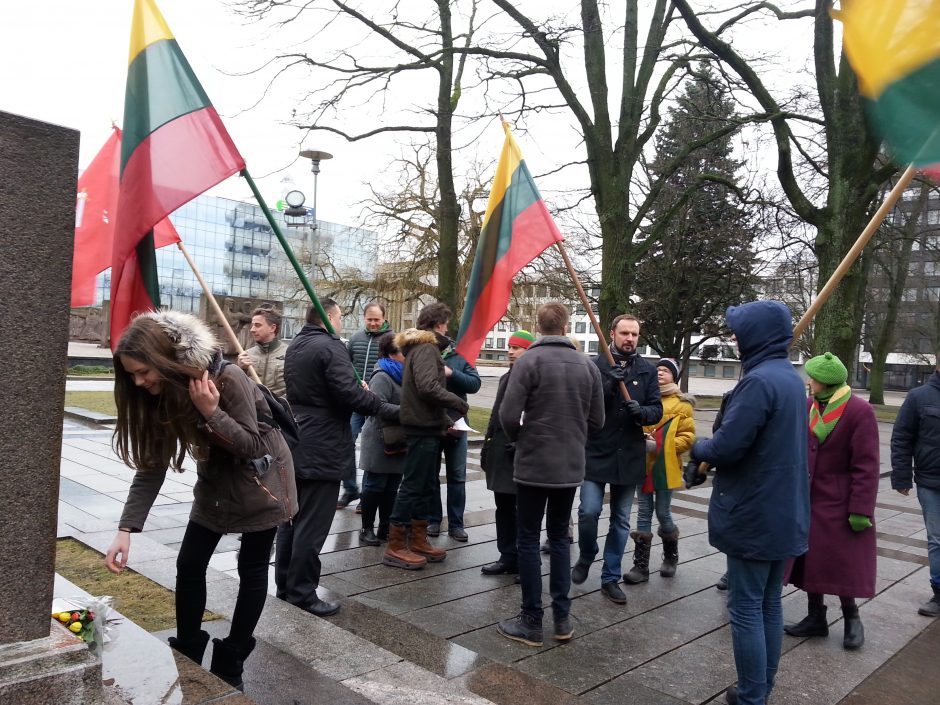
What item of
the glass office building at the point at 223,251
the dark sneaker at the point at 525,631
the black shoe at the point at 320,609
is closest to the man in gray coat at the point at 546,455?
the dark sneaker at the point at 525,631

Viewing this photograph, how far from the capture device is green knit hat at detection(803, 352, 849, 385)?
4695mm

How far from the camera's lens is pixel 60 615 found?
301 centimetres

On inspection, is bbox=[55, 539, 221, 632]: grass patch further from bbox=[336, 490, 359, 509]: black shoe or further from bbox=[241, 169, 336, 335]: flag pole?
bbox=[336, 490, 359, 509]: black shoe

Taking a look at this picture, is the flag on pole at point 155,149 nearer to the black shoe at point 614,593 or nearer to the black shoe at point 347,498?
the black shoe at point 614,593

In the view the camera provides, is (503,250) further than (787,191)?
No

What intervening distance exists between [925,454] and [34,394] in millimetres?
5846

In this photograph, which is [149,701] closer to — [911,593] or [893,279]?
[911,593]

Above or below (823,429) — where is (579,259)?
above

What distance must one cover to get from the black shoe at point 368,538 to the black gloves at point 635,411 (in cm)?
244

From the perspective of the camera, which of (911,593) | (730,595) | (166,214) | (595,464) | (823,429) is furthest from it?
(911,593)

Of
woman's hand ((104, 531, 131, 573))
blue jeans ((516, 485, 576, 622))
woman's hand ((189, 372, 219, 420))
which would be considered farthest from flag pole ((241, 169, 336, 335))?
woman's hand ((104, 531, 131, 573))

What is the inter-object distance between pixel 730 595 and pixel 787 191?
9.57m

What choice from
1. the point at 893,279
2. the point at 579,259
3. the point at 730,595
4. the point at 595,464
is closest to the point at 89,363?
the point at 579,259

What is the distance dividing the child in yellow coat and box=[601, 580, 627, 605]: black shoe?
0.41m
